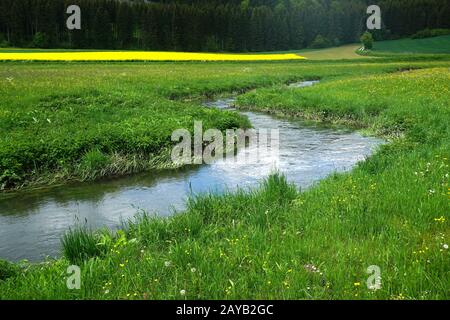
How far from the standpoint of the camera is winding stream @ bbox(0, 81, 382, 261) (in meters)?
9.62

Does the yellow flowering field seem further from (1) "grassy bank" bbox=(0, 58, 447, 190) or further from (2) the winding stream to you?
(2) the winding stream

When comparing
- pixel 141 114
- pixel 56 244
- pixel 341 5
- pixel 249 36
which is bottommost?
pixel 56 244

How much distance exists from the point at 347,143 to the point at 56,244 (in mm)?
12604

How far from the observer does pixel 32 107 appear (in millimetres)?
19344

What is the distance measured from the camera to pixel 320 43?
119 metres

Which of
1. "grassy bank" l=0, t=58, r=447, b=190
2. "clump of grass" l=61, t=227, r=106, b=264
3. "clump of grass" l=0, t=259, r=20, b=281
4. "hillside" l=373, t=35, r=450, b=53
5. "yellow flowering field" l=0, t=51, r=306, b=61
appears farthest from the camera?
"hillside" l=373, t=35, r=450, b=53

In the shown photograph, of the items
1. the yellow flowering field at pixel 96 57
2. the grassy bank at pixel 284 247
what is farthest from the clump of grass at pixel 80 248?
the yellow flowering field at pixel 96 57

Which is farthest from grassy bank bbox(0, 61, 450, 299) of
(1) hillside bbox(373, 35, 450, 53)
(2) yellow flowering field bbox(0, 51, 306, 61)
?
(1) hillside bbox(373, 35, 450, 53)

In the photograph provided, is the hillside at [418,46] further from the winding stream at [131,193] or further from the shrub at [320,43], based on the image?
the winding stream at [131,193]

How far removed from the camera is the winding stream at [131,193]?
962cm

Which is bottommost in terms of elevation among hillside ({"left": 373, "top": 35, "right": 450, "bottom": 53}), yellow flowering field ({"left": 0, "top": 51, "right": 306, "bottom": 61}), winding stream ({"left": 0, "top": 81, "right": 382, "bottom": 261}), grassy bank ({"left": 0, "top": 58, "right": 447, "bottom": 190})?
winding stream ({"left": 0, "top": 81, "right": 382, "bottom": 261})

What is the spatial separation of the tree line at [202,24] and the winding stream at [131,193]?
89.1 meters

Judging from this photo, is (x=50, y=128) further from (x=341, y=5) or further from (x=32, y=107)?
(x=341, y=5)
